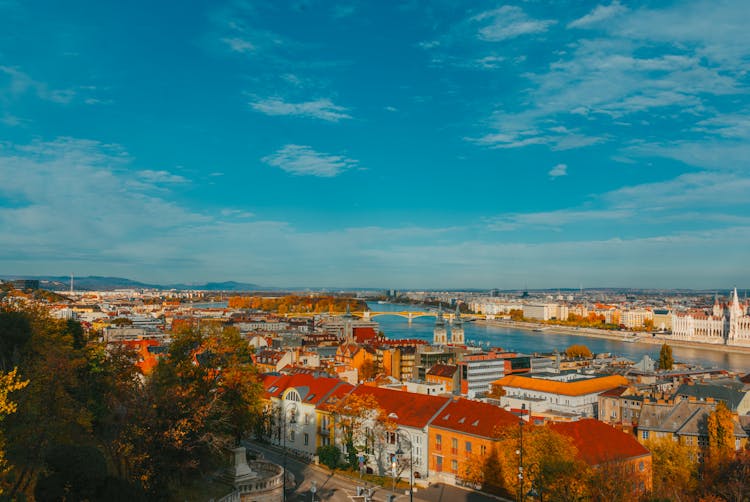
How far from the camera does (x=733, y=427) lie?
2398 centimetres

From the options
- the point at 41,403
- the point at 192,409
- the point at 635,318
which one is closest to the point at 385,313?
the point at 635,318

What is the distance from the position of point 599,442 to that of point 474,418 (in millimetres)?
4031

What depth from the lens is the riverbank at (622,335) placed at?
9762 cm

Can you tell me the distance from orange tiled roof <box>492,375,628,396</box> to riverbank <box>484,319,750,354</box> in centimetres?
6587

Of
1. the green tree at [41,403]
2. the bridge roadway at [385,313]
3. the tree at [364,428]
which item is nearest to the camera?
the green tree at [41,403]

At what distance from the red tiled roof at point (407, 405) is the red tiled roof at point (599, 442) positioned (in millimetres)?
4389

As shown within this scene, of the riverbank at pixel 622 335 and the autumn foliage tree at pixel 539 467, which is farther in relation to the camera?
the riverbank at pixel 622 335

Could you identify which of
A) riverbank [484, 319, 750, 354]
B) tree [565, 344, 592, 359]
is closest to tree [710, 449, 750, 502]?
tree [565, 344, 592, 359]

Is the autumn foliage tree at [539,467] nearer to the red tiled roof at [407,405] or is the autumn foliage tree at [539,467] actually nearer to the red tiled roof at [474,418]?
the red tiled roof at [474,418]

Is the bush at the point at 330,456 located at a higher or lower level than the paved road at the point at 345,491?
higher

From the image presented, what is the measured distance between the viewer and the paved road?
66.6ft

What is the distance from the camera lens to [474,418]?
22.8m

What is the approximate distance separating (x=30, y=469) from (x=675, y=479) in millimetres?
18848

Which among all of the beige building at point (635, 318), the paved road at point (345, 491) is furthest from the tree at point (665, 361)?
the beige building at point (635, 318)
